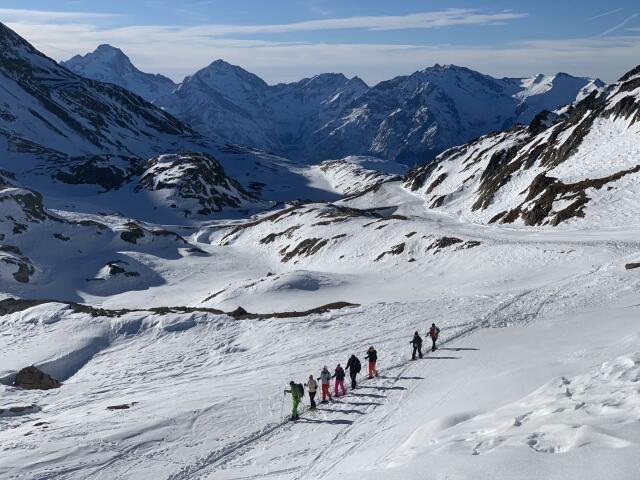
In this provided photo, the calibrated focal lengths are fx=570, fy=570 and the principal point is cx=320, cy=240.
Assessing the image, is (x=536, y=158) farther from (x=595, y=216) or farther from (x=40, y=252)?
(x=40, y=252)

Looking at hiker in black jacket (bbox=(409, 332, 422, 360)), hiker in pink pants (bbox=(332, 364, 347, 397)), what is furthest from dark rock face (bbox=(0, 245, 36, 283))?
hiker in black jacket (bbox=(409, 332, 422, 360))

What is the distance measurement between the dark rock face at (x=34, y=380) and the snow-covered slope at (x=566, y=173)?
47.5 m

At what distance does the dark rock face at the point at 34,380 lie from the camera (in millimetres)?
33487

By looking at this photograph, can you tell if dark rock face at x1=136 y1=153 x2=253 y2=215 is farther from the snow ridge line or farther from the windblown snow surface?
the snow ridge line

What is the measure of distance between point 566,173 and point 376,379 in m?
55.9

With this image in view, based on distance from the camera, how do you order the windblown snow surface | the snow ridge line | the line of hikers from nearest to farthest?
1. the windblown snow surface
2. the snow ridge line
3. the line of hikers

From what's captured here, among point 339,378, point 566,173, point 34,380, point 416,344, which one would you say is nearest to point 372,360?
point 339,378

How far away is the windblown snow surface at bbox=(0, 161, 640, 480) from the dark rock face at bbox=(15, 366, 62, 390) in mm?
857

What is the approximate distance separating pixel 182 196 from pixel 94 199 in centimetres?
2506

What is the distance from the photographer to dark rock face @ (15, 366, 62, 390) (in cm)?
3349

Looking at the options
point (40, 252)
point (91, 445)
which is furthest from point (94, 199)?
point (91, 445)

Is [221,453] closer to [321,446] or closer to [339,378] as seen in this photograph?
[321,446]

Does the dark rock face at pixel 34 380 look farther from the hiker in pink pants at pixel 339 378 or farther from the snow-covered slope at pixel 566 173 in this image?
the snow-covered slope at pixel 566 173

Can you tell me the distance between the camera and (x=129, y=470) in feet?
60.4
